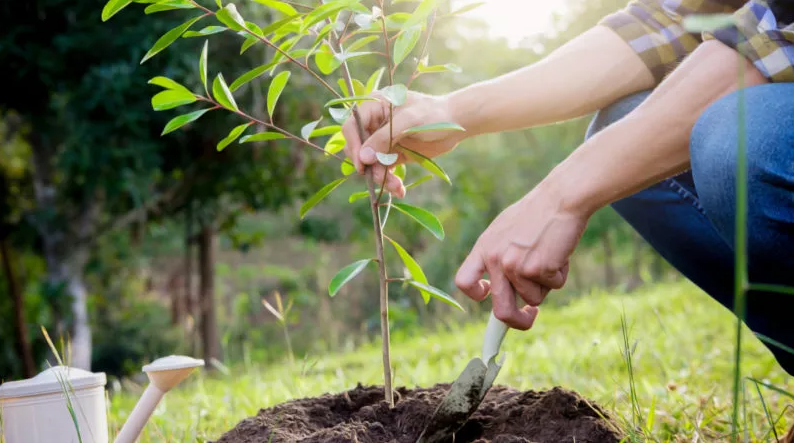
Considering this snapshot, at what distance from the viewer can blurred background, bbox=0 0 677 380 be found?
191 inches

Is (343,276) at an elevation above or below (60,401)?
above

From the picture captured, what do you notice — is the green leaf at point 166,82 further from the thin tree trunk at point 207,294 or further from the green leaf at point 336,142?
the thin tree trunk at point 207,294

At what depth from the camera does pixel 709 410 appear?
5.30 feet

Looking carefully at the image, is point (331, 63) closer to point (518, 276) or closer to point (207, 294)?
point (518, 276)

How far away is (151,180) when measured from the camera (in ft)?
19.1

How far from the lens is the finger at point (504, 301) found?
44.0 inches

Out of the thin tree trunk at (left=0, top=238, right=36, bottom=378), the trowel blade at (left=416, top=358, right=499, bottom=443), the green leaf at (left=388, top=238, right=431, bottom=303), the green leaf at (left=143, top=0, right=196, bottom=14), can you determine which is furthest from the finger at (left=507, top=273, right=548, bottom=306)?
the thin tree trunk at (left=0, top=238, right=36, bottom=378)

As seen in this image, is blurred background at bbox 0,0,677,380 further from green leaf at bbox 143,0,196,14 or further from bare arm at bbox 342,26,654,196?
green leaf at bbox 143,0,196,14

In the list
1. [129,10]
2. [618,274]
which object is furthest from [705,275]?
[618,274]

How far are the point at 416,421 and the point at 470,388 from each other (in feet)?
0.45

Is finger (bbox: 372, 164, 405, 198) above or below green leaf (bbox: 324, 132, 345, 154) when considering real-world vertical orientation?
below

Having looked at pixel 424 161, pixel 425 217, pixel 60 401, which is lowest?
pixel 60 401

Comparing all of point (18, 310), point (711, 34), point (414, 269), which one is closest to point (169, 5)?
point (414, 269)

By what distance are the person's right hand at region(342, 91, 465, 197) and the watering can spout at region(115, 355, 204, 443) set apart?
49 cm
